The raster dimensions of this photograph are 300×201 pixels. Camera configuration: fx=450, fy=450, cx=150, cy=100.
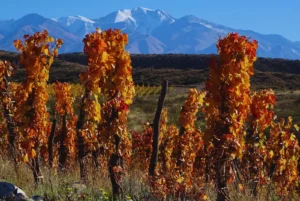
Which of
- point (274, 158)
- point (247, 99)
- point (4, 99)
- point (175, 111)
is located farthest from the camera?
point (175, 111)

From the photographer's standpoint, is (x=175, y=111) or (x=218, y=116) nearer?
(x=218, y=116)

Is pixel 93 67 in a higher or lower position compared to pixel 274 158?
higher

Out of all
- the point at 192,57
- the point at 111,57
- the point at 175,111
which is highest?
the point at 192,57

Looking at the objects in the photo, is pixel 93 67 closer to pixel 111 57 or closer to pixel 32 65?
pixel 111 57

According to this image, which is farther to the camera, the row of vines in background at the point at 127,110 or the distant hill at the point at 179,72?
the distant hill at the point at 179,72

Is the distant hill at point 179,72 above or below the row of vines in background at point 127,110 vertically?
above

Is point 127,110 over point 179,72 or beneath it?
beneath

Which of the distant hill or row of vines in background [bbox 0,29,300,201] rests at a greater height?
the distant hill

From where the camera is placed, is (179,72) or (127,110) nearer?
(127,110)

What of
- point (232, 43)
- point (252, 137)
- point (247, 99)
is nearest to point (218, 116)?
point (247, 99)

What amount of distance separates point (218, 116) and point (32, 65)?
4.31 m

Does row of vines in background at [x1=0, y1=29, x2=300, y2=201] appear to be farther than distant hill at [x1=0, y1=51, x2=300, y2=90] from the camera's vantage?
No

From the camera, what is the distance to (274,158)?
1320 centimetres

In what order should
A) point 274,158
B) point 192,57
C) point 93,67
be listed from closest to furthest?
point 93,67, point 274,158, point 192,57
